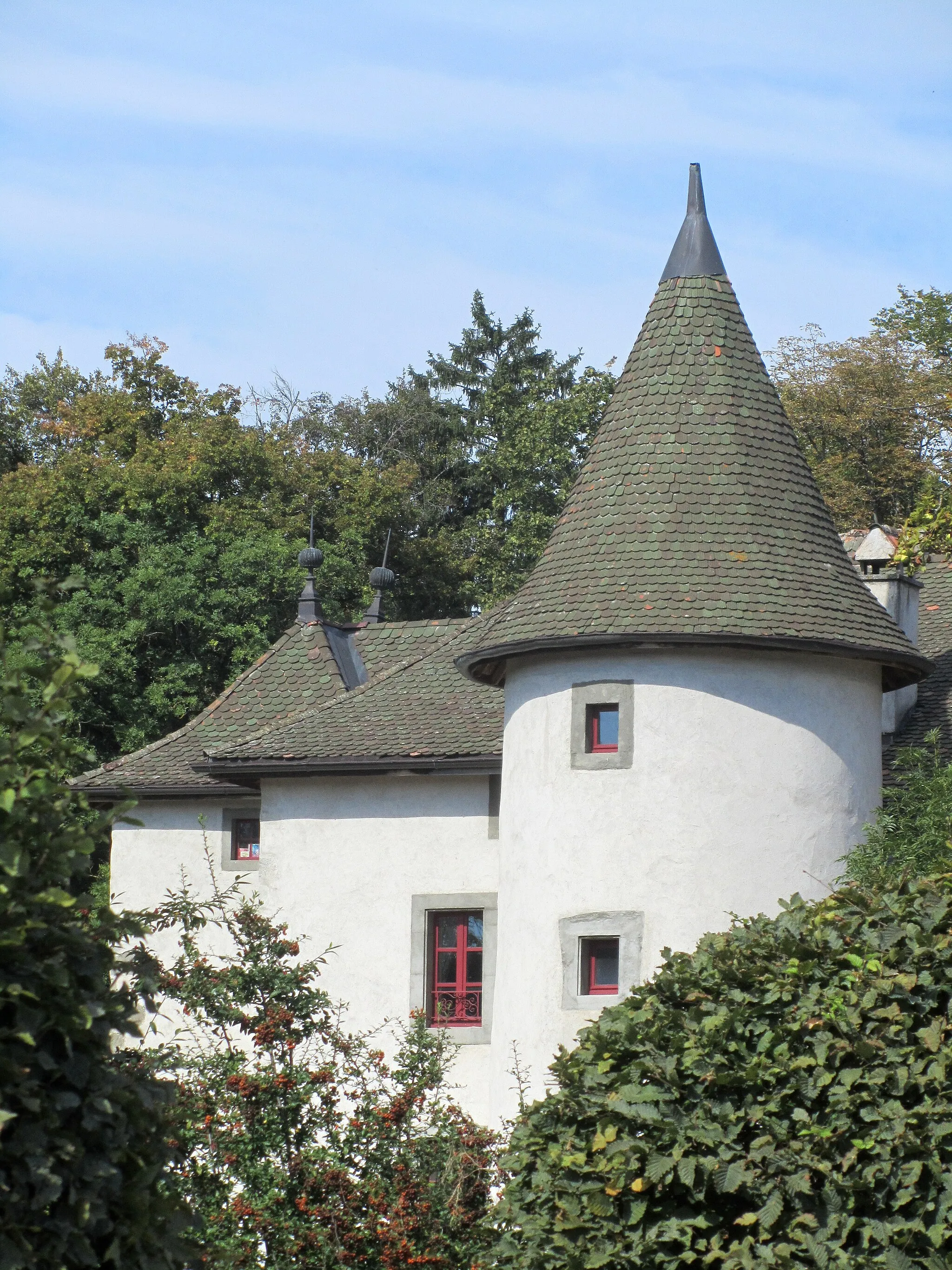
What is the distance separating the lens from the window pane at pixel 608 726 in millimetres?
16422

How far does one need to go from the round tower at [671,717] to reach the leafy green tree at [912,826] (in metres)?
0.35

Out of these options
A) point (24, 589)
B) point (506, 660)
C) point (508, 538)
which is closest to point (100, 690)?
point (24, 589)

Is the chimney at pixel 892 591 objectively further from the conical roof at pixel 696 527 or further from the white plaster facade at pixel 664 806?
the white plaster facade at pixel 664 806

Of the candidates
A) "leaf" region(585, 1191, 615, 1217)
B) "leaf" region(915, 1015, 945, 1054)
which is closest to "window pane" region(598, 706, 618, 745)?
"leaf" region(915, 1015, 945, 1054)

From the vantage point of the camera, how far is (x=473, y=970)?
62.7 ft

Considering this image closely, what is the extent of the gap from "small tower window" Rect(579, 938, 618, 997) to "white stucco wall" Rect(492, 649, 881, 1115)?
172 millimetres

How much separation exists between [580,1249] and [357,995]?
894cm

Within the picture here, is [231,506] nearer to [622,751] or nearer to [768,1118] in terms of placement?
[622,751]

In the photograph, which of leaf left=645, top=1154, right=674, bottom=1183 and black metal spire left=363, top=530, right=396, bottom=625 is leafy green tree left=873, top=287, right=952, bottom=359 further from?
leaf left=645, top=1154, right=674, bottom=1183

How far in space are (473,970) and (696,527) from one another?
558cm

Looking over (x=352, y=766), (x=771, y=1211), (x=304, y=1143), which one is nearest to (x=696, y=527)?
(x=352, y=766)

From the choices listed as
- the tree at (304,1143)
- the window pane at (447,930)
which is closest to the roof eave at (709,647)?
the window pane at (447,930)

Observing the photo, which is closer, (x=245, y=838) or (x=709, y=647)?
(x=709, y=647)

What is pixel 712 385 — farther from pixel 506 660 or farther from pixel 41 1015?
pixel 41 1015
